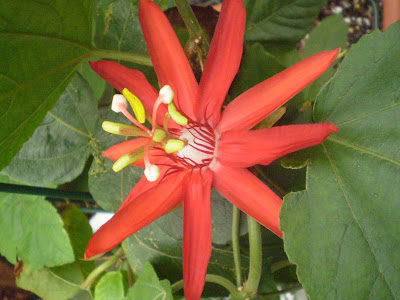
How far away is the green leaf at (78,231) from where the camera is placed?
3.59 feet

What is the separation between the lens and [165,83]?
1.84 ft

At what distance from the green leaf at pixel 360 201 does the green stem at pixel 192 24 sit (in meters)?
0.21

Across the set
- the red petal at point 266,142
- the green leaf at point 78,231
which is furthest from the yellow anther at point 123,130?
the green leaf at point 78,231

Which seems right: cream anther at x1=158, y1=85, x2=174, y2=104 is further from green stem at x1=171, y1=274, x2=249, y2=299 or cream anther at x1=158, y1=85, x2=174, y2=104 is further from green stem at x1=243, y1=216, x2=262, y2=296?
→ green stem at x1=171, y1=274, x2=249, y2=299

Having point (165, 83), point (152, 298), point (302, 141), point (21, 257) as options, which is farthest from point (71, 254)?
point (302, 141)

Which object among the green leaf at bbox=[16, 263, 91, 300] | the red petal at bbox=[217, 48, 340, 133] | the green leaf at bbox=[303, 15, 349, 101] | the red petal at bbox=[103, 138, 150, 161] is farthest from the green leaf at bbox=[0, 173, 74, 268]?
the green leaf at bbox=[303, 15, 349, 101]

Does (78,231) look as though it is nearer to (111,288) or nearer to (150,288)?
(111,288)

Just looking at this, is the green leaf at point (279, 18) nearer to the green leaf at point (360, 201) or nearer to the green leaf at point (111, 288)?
the green leaf at point (360, 201)

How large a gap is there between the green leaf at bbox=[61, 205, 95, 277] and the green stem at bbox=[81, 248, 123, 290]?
0.03m

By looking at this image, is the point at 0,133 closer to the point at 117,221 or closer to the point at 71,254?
the point at 117,221

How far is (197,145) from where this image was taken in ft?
1.93

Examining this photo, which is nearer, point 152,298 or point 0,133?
point 0,133

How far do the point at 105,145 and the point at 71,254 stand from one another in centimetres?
30

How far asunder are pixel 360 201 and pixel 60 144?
61 cm
